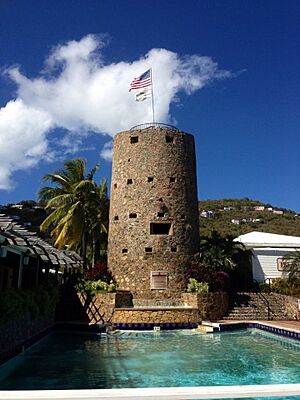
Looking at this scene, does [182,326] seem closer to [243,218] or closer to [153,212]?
[153,212]

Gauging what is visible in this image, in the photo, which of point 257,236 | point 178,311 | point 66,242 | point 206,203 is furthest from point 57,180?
point 206,203

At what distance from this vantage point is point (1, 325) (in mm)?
7922

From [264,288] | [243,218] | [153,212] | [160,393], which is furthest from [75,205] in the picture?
[243,218]

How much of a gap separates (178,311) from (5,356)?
8853mm

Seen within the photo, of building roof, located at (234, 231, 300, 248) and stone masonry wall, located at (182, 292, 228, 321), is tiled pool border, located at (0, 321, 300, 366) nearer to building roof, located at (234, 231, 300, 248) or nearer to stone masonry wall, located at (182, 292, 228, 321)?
stone masonry wall, located at (182, 292, 228, 321)

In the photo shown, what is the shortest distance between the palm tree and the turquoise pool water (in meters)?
8.67

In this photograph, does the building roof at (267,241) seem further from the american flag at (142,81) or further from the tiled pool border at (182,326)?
the american flag at (142,81)

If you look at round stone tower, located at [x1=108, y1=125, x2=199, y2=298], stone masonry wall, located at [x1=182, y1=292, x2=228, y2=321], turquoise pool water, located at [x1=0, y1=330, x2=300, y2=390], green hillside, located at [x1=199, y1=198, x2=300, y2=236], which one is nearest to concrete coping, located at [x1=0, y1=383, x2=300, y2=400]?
turquoise pool water, located at [x1=0, y1=330, x2=300, y2=390]

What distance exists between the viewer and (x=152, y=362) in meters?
8.86

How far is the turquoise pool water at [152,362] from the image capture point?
7.06m

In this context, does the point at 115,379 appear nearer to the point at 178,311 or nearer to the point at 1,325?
the point at 1,325

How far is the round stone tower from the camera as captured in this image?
19375mm

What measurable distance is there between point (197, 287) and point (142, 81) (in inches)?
459

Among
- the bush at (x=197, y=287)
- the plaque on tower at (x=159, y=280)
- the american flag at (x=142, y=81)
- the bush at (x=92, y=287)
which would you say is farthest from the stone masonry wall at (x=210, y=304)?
the american flag at (x=142, y=81)
